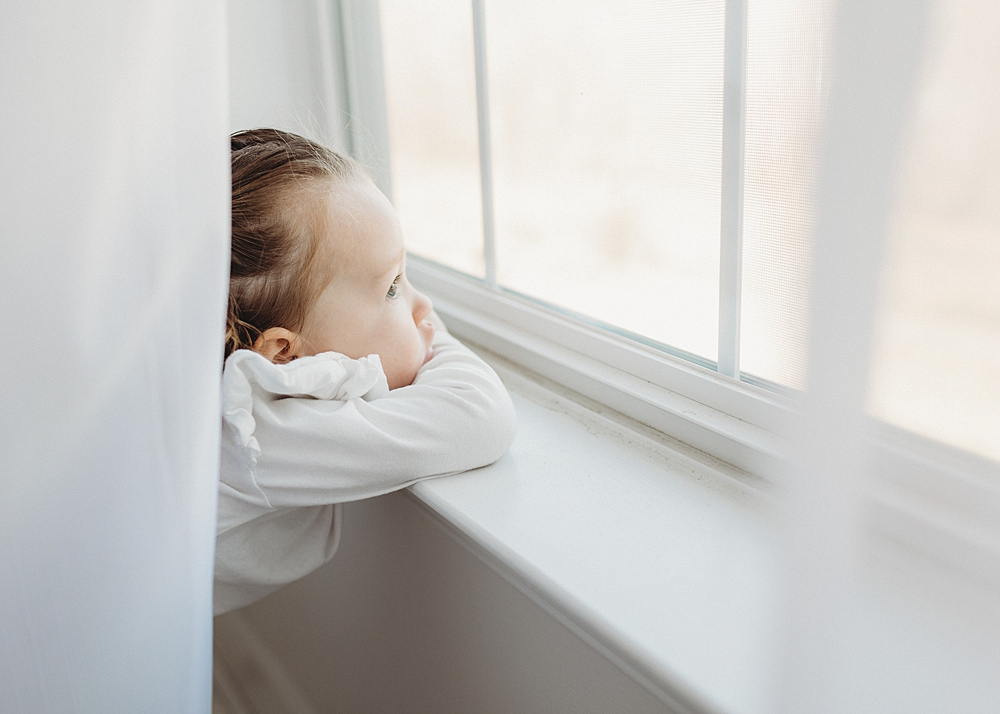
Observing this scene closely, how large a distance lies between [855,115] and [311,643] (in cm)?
104

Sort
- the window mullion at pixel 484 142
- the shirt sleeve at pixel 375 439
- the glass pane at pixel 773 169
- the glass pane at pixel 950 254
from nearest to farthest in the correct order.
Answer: the glass pane at pixel 950 254
the glass pane at pixel 773 169
the shirt sleeve at pixel 375 439
the window mullion at pixel 484 142

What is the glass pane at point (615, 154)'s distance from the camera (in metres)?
0.73

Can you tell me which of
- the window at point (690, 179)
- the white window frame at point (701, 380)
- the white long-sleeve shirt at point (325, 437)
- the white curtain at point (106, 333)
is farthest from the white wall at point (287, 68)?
the white curtain at point (106, 333)

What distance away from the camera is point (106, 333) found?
52 cm

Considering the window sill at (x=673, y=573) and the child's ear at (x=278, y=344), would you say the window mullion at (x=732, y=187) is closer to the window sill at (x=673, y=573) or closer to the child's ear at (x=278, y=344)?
the window sill at (x=673, y=573)

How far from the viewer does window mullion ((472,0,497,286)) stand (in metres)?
1.00

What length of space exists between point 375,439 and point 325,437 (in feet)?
0.14

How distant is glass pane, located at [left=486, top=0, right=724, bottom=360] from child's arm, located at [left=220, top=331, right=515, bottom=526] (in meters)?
0.21

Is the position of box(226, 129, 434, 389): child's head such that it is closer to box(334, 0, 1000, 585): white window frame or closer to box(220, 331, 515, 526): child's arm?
box(220, 331, 515, 526): child's arm

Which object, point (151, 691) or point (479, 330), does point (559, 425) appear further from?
point (151, 691)

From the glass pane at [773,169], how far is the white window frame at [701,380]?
0.01m

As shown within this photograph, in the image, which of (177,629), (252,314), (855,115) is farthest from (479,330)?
(855,115)

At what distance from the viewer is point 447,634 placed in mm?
810

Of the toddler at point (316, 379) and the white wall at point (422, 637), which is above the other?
the toddler at point (316, 379)
